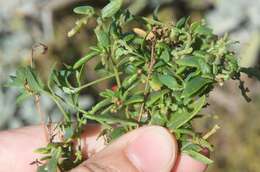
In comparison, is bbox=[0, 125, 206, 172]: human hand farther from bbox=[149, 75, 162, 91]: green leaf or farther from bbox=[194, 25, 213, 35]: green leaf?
bbox=[194, 25, 213, 35]: green leaf

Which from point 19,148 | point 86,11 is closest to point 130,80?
point 86,11

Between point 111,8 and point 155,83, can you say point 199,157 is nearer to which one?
point 155,83

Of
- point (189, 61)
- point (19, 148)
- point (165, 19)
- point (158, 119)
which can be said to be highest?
point (189, 61)

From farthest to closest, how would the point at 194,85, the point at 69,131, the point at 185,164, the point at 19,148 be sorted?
the point at 19,148 → the point at 185,164 → the point at 69,131 → the point at 194,85

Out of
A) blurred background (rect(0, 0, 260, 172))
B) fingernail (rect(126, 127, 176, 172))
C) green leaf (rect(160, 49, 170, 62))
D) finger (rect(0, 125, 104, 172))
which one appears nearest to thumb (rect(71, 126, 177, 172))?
fingernail (rect(126, 127, 176, 172))

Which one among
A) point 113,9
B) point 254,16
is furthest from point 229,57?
point 254,16

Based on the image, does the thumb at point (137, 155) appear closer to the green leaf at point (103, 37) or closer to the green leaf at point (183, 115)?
the green leaf at point (183, 115)

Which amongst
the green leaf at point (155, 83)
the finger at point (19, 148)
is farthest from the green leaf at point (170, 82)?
the finger at point (19, 148)
